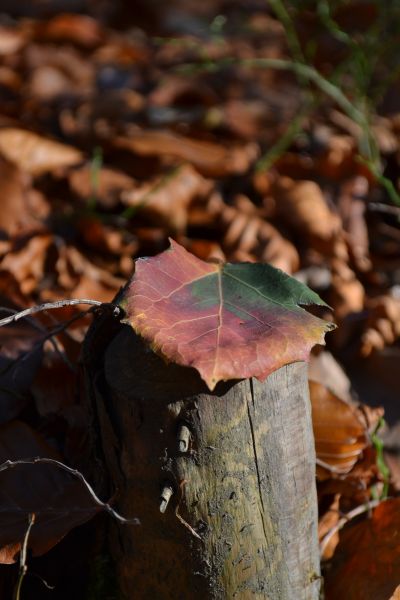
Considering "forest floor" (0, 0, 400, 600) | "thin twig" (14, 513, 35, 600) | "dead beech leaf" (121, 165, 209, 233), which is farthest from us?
"dead beech leaf" (121, 165, 209, 233)

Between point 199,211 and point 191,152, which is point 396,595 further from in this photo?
point 191,152

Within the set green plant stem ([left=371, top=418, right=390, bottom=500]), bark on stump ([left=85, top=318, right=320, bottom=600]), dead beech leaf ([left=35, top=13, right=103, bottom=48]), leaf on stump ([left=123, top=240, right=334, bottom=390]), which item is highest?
leaf on stump ([left=123, top=240, right=334, bottom=390])

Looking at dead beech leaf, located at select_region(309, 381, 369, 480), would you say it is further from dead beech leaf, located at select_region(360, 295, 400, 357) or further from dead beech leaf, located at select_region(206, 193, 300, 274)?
dead beech leaf, located at select_region(206, 193, 300, 274)

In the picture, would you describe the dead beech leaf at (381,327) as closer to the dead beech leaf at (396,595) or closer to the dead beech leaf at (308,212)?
the dead beech leaf at (308,212)

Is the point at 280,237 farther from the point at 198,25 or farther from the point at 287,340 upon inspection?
the point at 198,25

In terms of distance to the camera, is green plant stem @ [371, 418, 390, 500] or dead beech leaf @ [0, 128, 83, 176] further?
dead beech leaf @ [0, 128, 83, 176]

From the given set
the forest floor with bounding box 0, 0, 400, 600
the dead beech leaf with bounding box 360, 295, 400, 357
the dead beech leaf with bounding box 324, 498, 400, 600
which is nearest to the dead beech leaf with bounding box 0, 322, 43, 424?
the forest floor with bounding box 0, 0, 400, 600

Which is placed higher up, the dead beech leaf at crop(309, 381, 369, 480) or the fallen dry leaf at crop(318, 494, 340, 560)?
the dead beech leaf at crop(309, 381, 369, 480)

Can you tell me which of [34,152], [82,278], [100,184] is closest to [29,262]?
[82,278]
